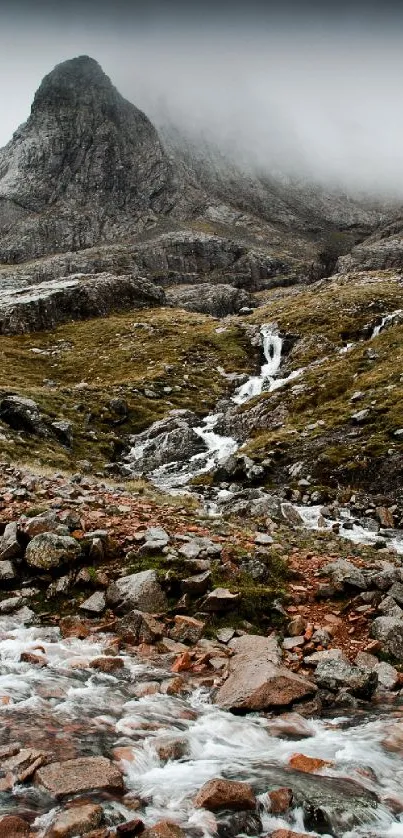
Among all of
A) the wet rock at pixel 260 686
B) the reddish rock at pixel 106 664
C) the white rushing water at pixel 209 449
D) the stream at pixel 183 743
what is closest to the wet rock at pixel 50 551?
the stream at pixel 183 743

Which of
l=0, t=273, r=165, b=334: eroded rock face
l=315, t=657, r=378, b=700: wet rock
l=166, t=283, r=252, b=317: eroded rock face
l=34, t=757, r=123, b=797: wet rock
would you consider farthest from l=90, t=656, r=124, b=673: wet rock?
l=166, t=283, r=252, b=317: eroded rock face

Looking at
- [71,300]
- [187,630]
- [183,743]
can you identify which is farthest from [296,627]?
[71,300]

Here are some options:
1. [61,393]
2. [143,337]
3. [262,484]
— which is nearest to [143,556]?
[262,484]

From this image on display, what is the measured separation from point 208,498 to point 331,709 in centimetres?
2308

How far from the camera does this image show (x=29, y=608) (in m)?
11.9

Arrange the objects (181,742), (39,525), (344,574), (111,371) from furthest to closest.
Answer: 1. (111,371)
2. (39,525)
3. (344,574)
4. (181,742)

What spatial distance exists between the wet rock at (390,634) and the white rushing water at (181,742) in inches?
77.6

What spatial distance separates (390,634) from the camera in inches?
414

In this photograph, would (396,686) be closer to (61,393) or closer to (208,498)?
(208,498)

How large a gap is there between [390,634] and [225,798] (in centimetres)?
558

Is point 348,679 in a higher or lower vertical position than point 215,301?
higher

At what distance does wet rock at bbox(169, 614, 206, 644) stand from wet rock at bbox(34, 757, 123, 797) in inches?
171

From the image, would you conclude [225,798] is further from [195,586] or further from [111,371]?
[111,371]

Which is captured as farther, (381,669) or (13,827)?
(381,669)
